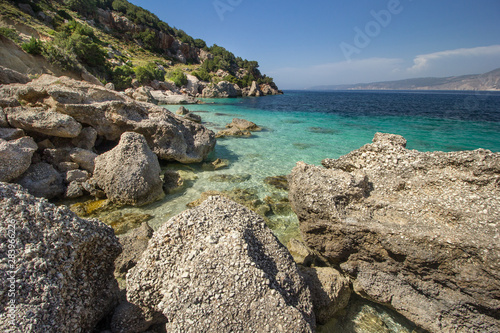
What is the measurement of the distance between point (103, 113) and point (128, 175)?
15.2 feet

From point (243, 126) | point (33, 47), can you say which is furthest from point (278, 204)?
point (33, 47)

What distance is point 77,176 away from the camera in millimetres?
8508

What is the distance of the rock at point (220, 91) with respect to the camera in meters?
63.4

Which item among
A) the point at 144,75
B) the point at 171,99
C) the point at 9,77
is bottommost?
the point at 171,99

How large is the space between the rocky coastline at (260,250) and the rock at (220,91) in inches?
2287

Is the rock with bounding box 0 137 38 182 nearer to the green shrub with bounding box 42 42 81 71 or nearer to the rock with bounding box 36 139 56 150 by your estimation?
the rock with bounding box 36 139 56 150

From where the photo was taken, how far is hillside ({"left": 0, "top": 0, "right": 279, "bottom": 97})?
23875 millimetres

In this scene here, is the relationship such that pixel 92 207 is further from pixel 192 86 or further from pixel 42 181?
pixel 192 86

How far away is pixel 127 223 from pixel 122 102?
6591 millimetres

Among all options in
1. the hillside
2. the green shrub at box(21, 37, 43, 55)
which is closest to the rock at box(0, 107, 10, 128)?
the hillside

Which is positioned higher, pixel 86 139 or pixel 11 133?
pixel 11 133

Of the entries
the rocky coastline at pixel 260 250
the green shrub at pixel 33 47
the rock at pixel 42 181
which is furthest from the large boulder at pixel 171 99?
the rock at pixel 42 181

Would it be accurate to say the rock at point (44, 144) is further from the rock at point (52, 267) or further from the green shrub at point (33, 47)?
the green shrub at point (33, 47)

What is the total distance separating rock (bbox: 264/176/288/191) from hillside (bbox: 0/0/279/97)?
2365 cm
